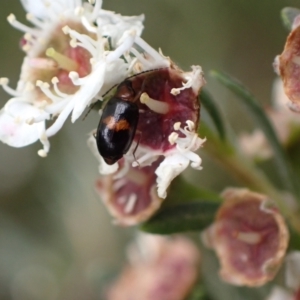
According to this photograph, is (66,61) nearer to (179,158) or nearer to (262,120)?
(179,158)

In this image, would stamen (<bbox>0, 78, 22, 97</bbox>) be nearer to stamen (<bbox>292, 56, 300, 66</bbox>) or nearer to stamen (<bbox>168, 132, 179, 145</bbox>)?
stamen (<bbox>168, 132, 179, 145</bbox>)

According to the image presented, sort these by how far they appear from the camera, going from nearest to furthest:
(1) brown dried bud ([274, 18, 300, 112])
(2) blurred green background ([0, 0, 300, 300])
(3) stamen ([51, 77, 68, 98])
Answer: (1) brown dried bud ([274, 18, 300, 112]) → (3) stamen ([51, 77, 68, 98]) → (2) blurred green background ([0, 0, 300, 300])

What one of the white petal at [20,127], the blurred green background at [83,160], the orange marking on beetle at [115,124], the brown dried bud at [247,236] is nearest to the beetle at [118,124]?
the orange marking on beetle at [115,124]

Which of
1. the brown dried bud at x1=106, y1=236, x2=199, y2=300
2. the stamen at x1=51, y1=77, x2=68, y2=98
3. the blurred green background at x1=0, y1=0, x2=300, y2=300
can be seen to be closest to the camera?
the stamen at x1=51, y1=77, x2=68, y2=98

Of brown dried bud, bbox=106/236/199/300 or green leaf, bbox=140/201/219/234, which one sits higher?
green leaf, bbox=140/201/219/234

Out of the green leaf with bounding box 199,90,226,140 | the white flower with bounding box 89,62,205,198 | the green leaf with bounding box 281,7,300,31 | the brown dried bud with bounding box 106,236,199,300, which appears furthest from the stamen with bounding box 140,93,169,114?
the brown dried bud with bounding box 106,236,199,300

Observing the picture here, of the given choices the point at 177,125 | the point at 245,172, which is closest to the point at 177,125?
the point at 177,125
